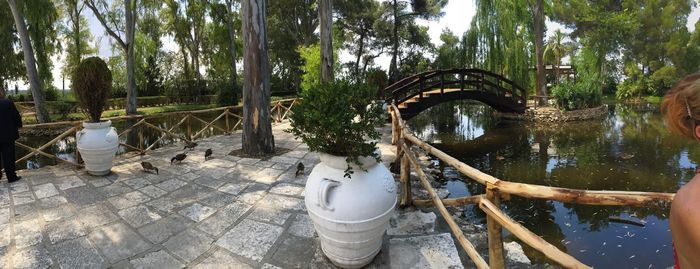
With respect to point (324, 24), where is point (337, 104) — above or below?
below

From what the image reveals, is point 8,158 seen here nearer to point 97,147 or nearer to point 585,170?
point 97,147

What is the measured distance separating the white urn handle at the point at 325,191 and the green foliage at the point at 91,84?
4.96 m

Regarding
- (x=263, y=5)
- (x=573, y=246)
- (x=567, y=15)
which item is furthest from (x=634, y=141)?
(x=567, y=15)

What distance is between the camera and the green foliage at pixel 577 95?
50.1 feet

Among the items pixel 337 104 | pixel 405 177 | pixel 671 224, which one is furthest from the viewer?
pixel 405 177

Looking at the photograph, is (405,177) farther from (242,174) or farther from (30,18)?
(30,18)

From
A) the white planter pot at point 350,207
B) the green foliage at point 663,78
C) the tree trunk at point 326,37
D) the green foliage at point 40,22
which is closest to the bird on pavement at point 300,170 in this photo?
the white planter pot at point 350,207

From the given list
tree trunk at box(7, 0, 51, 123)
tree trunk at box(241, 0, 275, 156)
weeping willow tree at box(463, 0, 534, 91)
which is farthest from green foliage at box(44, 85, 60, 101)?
weeping willow tree at box(463, 0, 534, 91)

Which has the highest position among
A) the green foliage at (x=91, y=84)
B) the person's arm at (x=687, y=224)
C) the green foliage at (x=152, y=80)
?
the green foliage at (x=152, y=80)

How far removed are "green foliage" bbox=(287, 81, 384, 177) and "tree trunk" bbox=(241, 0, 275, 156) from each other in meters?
4.07

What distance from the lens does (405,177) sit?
374cm

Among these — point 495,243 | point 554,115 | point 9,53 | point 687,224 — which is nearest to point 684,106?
point 687,224

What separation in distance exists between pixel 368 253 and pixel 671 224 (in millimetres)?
1909

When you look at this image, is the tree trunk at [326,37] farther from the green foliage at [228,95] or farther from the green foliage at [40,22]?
the green foliage at [228,95]
